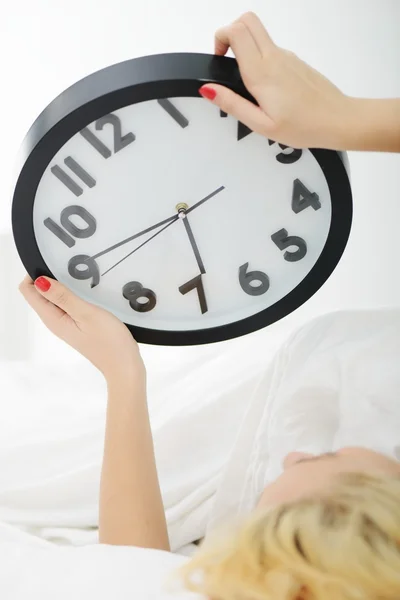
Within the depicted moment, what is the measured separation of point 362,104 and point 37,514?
2.72 feet

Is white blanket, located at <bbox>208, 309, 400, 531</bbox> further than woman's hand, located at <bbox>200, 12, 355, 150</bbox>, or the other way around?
white blanket, located at <bbox>208, 309, 400, 531</bbox>

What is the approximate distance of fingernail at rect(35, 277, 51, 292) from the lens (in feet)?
2.85

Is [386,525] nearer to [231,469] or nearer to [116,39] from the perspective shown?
[231,469]

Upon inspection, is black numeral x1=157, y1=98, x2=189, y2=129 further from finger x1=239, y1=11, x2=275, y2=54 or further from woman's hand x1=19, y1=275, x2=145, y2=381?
woman's hand x1=19, y1=275, x2=145, y2=381

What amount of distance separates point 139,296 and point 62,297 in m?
0.11

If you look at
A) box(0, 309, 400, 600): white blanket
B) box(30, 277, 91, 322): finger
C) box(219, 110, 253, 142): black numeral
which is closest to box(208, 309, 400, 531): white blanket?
box(0, 309, 400, 600): white blanket

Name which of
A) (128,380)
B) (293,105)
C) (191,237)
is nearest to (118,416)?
(128,380)

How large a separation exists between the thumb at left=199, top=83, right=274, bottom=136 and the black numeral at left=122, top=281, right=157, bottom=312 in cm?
30

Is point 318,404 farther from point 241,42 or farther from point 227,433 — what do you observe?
point 241,42

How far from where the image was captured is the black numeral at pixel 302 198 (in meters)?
→ 0.83

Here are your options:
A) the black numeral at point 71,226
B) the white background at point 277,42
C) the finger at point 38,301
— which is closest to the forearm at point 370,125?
the black numeral at point 71,226

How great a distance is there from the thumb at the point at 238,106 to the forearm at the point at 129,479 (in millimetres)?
420

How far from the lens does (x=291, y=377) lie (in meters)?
1.14

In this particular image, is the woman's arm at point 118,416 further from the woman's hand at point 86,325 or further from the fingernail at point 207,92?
the fingernail at point 207,92
